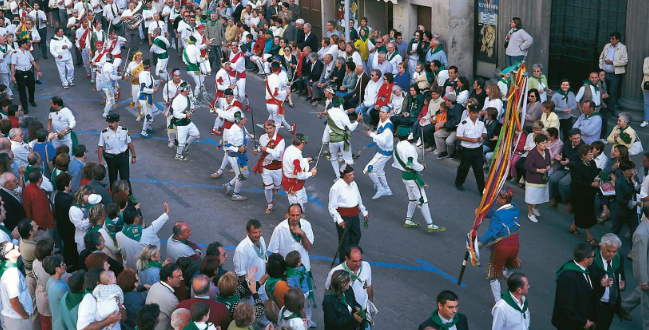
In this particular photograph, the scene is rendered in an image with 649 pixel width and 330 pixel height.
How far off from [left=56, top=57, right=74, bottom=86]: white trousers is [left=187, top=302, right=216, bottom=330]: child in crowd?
1528 centimetres

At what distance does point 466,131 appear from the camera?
14.1 metres

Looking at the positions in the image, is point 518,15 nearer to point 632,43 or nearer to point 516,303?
point 632,43

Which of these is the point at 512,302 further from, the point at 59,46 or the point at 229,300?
the point at 59,46

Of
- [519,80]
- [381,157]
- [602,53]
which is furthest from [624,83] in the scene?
[519,80]

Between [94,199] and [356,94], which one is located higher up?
[94,199]

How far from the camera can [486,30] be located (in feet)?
62.1

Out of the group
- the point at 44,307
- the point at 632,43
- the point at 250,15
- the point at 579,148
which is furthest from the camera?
the point at 250,15

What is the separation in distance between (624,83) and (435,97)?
368 cm

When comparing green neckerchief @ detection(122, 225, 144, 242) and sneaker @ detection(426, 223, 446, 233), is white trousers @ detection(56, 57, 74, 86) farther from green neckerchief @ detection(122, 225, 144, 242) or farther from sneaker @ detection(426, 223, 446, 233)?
sneaker @ detection(426, 223, 446, 233)

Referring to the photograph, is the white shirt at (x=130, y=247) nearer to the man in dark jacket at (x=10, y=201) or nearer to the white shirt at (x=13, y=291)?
the white shirt at (x=13, y=291)

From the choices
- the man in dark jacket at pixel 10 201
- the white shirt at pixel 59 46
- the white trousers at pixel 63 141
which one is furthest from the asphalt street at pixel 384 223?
the white shirt at pixel 59 46

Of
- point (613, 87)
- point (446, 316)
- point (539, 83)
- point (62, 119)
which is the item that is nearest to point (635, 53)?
point (613, 87)

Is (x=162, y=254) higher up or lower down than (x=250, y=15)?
lower down

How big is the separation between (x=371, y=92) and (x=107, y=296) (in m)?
10.1
